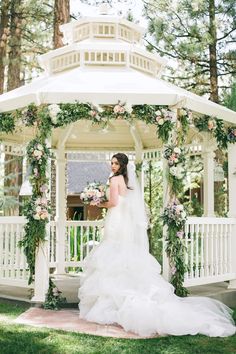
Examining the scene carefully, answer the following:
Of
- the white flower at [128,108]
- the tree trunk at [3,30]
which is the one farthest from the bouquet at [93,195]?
the tree trunk at [3,30]

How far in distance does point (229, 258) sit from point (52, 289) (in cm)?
328

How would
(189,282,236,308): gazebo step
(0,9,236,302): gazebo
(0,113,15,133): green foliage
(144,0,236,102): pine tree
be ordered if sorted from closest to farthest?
(0,9,236,302): gazebo
(0,113,15,133): green foliage
(189,282,236,308): gazebo step
(144,0,236,102): pine tree

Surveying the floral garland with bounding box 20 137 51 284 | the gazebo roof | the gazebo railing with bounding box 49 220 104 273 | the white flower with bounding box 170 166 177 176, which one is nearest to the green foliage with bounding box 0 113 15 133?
the gazebo roof

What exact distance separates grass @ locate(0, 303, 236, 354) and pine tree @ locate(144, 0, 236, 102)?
10.6m

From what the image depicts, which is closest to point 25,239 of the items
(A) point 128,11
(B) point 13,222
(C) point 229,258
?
(B) point 13,222

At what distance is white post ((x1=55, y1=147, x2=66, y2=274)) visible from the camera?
1189 cm

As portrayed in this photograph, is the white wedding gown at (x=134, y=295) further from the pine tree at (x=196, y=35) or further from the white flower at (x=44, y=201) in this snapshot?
the pine tree at (x=196, y=35)

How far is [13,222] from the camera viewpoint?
8797 mm

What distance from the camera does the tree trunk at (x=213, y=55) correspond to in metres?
16.1

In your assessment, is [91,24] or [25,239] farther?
[91,24]

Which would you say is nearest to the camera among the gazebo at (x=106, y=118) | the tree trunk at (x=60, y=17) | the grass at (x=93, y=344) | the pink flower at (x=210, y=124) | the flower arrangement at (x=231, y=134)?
the grass at (x=93, y=344)

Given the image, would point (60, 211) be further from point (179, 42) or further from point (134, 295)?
point (179, 42)

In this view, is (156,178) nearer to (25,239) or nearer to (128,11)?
(128,11)

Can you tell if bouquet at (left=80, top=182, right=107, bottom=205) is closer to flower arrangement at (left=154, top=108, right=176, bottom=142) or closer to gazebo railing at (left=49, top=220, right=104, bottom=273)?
flower arrangement at (left=154, top=108, right=176, bottom=142)
